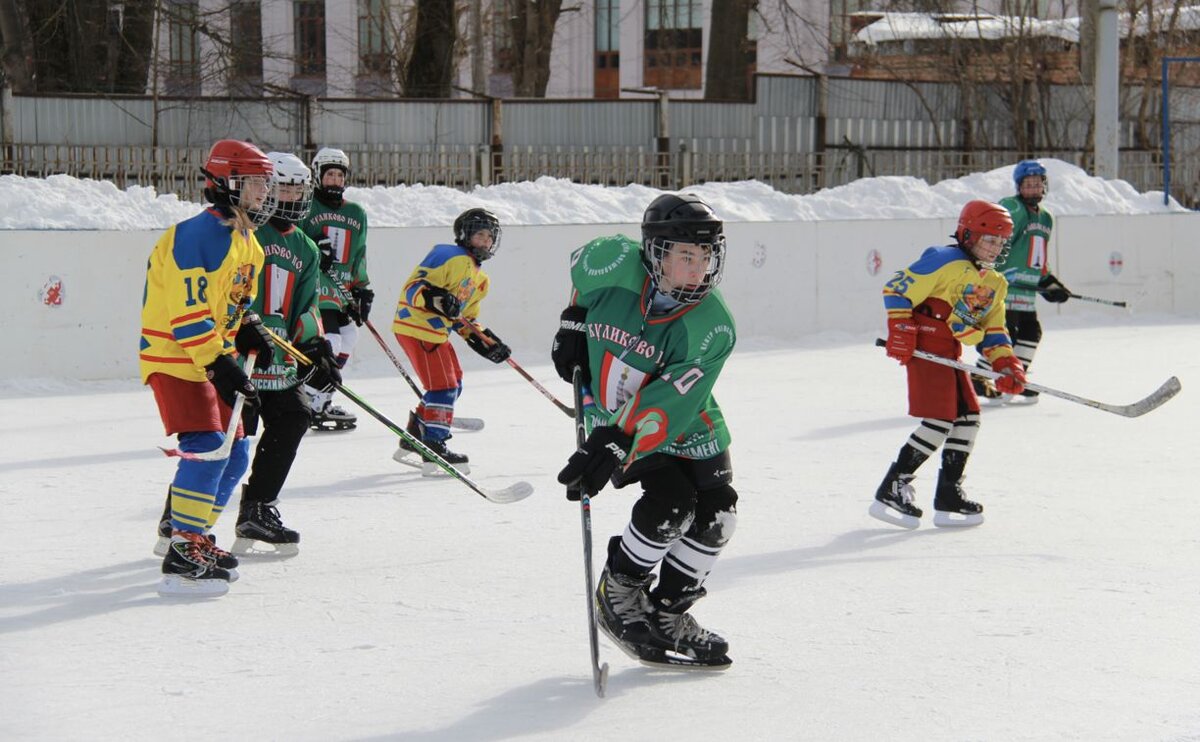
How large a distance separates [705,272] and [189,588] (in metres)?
1.74

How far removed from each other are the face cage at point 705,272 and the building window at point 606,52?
1054 inches

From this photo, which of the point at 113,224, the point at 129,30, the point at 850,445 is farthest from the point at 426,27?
the point at 850,445

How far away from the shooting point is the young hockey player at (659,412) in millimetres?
3133

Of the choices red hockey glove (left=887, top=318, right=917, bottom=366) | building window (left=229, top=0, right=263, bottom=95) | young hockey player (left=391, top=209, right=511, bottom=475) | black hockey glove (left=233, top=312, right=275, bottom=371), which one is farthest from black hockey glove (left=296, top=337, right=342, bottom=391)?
building window (left=229, top=0, right=263, bottom=95)

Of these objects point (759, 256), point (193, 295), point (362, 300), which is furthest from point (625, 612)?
point (759, 256)

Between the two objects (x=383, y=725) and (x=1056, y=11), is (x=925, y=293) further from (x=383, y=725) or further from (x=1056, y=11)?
(x=1056, y=11)

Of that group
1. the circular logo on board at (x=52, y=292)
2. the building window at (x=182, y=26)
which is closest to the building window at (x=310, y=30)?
the building window at (x=182, y=26)

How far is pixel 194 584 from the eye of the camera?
4027 millimetres

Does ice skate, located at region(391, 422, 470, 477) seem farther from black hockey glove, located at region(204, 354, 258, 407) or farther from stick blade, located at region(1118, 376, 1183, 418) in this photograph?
stick blade, located at region(1118, 376, 1183, 418)

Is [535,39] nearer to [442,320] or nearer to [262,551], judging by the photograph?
[442,320]

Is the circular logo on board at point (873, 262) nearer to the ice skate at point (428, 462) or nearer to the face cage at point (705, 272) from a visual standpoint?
the ice skate at point (428, 462)

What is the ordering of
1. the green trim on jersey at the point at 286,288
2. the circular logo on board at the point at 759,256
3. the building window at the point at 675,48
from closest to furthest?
the green trim on jersey at the point at 286,288
the circular logo on board at the point at 759,256
the building window at the point at 675,48

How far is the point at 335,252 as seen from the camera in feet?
23.0

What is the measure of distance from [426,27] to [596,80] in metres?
13.3
